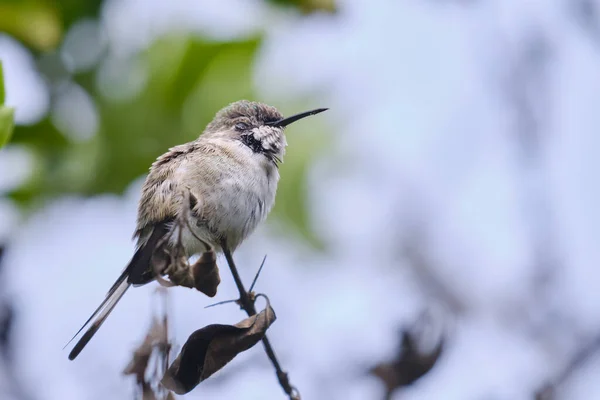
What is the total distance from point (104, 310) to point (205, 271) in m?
1.01

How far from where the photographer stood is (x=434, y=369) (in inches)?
141

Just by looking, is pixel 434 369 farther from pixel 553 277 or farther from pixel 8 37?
pixel 8 37

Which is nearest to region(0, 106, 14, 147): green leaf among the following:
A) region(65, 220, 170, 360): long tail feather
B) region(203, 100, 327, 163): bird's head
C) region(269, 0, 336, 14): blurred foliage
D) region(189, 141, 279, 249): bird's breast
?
region(65, 220, 170, 360): long tail feather

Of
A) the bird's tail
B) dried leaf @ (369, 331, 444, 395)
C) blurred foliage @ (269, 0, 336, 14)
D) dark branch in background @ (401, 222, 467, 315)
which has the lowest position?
dark branch in background @ (401, 222, 467, 315)

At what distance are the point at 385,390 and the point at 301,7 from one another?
9.05ft

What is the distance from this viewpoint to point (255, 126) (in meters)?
5.60

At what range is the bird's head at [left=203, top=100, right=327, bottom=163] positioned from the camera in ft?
17.7

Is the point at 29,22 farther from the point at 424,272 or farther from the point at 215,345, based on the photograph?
the point at 424,272

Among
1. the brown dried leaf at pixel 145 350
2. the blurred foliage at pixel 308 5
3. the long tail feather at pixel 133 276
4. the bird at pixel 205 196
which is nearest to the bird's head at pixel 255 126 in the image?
the bird at pixel 205 196

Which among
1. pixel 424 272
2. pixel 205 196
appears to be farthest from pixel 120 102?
pixel 424 272

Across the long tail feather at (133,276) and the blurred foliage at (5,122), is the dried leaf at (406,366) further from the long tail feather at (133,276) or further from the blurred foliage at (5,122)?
the blurred foliage at (5,122)

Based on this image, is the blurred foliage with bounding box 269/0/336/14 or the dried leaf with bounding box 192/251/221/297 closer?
the dried leaf with bounding box 192/251/221/297

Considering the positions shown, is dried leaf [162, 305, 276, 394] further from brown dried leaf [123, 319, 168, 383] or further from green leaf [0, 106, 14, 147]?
green leaf [0, 106, 14, 147]

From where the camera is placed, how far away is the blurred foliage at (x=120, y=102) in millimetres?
5504
